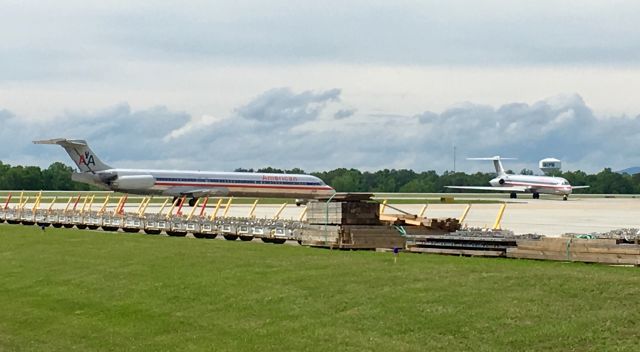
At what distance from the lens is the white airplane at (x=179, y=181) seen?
8950 cm

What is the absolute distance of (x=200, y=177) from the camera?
92188 millimetres

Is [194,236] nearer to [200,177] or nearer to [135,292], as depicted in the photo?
[135,292]

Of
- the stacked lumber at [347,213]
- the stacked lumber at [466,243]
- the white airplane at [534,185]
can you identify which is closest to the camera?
the stacked lumber at [466,243]

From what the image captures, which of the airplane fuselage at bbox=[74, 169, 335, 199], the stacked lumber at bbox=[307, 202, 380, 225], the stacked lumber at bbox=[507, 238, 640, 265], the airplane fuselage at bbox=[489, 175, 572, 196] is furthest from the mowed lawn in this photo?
the airplane fuselage at bbox=[489, 175, 572, 196]

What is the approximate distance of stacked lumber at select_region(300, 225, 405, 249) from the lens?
3186 cm

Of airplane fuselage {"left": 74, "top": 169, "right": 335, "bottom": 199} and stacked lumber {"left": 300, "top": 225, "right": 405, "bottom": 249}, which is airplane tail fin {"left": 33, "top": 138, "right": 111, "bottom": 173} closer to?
airplane fuselage {"left": 74, "top": 169, "right": 335, "bottom": 199}

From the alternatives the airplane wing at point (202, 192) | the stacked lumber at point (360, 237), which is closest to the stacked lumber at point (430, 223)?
the stacked lumber at point (360, 237)

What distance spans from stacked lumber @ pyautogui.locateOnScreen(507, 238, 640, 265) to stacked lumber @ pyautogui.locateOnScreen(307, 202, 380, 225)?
6833mm

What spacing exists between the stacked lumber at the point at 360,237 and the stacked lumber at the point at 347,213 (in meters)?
0.40

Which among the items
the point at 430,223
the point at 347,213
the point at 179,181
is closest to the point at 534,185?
the point at 179,181

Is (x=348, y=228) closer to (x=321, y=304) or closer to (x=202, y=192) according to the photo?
(x=321, y=304)

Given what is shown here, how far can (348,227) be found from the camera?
32.3 meters

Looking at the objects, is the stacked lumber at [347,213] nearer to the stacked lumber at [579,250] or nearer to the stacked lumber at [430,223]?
the stacked lumber at [430,223]

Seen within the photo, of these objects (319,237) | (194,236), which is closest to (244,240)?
(194,236)
